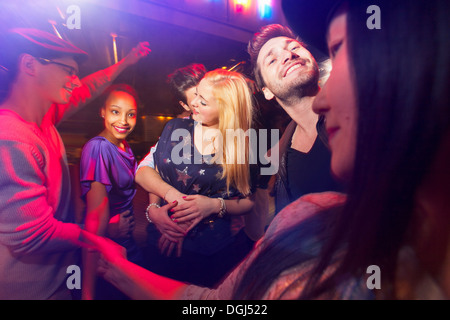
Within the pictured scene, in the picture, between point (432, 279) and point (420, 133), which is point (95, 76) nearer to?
point (420, 133)

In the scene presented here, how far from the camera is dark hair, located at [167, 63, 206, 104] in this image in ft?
4.42

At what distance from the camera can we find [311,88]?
132 centimetres

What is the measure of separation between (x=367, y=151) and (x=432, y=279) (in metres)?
0.56

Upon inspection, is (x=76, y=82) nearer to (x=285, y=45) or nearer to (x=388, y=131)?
(x=285, y=45)

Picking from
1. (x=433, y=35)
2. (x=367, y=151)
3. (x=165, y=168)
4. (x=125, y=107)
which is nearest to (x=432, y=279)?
(x=367, y=151)

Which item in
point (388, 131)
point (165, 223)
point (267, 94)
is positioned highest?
point (267, 94)

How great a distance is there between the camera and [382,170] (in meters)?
0.90

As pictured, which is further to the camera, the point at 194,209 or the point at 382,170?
the point at 194,209

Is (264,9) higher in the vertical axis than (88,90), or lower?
higher

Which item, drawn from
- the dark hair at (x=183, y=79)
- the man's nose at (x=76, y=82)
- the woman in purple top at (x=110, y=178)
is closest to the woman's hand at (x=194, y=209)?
the woman in purple top at (x=110, y=178)

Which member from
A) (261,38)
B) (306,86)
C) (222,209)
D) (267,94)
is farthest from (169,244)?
(261,38)

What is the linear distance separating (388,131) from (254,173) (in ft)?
2.18

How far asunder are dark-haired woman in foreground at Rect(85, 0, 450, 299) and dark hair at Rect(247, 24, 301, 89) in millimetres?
339

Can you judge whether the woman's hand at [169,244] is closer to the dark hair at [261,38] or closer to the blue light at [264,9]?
the dark hair at [261,38]
